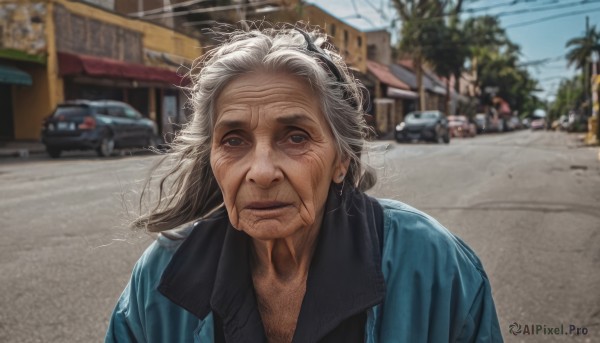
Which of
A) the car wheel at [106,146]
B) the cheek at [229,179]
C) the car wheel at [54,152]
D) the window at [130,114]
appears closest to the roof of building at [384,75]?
the window at [130,114]

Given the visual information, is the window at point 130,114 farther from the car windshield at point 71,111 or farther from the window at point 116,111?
the car windshield at point 71,111

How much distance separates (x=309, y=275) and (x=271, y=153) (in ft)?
1.21

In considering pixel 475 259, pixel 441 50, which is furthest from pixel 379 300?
pixel 441 50

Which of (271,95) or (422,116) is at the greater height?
(422,116)

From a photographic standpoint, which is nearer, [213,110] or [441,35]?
[213,110]

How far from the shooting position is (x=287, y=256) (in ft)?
5.79

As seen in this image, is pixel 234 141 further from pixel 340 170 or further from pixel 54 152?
pixel 54 152

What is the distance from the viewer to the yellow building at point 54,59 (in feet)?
64.8

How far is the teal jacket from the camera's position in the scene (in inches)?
56.7

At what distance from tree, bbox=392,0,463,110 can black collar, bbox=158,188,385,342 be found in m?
36.6

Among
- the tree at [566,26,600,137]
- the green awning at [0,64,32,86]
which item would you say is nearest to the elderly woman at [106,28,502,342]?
the green awning at [0,64,32,86]

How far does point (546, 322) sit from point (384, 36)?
154 ft

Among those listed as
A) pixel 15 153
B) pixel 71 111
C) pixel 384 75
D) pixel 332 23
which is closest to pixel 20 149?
pixel 15 153

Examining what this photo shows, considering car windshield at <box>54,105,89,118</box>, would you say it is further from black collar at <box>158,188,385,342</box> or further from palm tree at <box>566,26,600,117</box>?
palm tree at <box>566,26,600,117</box>
